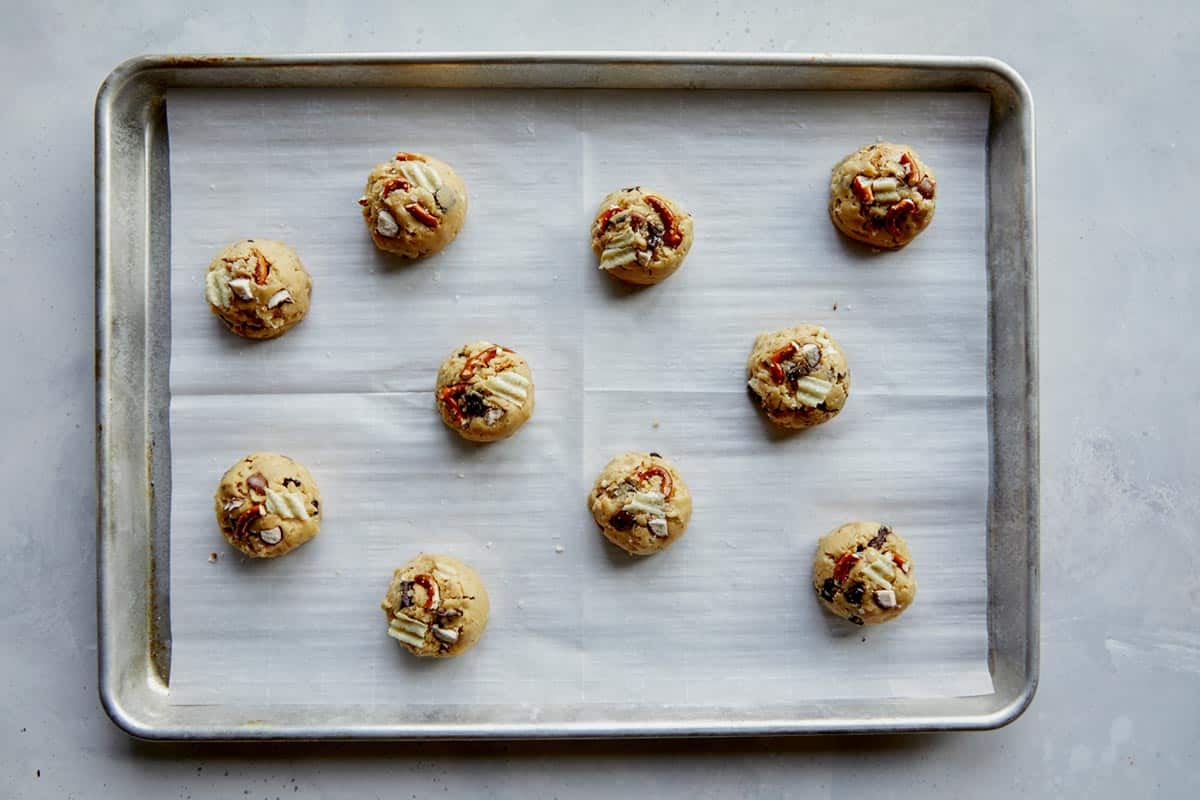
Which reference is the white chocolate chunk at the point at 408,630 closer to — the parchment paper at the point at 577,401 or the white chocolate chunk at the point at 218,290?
the parchment paper at the point at 577,401

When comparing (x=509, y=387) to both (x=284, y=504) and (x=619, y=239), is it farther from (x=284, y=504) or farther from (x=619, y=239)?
(x=284, y=504)

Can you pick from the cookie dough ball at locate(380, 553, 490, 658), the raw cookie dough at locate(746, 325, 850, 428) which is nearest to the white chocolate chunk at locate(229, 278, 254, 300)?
the cookie dough ball at locate(380, 553, 490, 658)

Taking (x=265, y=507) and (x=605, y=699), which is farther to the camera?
(x=605, y=699)

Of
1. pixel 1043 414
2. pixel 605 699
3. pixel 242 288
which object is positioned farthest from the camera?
pixel 1043 414

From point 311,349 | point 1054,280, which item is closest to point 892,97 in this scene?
point 1054,280

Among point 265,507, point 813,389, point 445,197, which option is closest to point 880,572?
point 813,389

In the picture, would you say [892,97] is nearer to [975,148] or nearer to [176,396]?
[975,148]

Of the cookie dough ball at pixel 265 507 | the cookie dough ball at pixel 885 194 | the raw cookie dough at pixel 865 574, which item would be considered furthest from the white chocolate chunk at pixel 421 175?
the raw cookie dough at pixel 865 574
